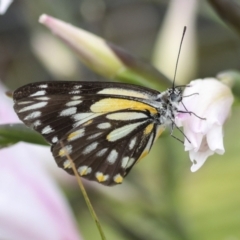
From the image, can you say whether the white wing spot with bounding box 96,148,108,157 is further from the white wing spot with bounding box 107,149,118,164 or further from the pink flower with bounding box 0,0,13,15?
the pink flower with bounding box 0,0,13,15

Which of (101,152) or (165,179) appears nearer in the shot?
(101,152)

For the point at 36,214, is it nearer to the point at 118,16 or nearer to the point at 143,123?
the point at 143,123

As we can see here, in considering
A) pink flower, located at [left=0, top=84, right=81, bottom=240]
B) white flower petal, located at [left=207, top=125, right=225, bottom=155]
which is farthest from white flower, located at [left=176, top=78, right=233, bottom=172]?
pink flower, located at [left=0, top=84, right=81, bottom=240]

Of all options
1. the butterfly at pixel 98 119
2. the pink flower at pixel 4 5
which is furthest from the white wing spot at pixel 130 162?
the pink flower at pixel 4 5

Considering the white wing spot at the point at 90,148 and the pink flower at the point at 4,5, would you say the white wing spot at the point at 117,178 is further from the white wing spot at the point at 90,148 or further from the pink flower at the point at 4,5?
the pink flower at the point at 4,5

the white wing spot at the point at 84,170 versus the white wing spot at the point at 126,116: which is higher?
the white wing spot at the point at 126,116

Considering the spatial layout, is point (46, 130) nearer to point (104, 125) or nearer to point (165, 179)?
point (104, 125)

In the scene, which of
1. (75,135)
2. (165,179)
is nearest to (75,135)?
(75,135)
